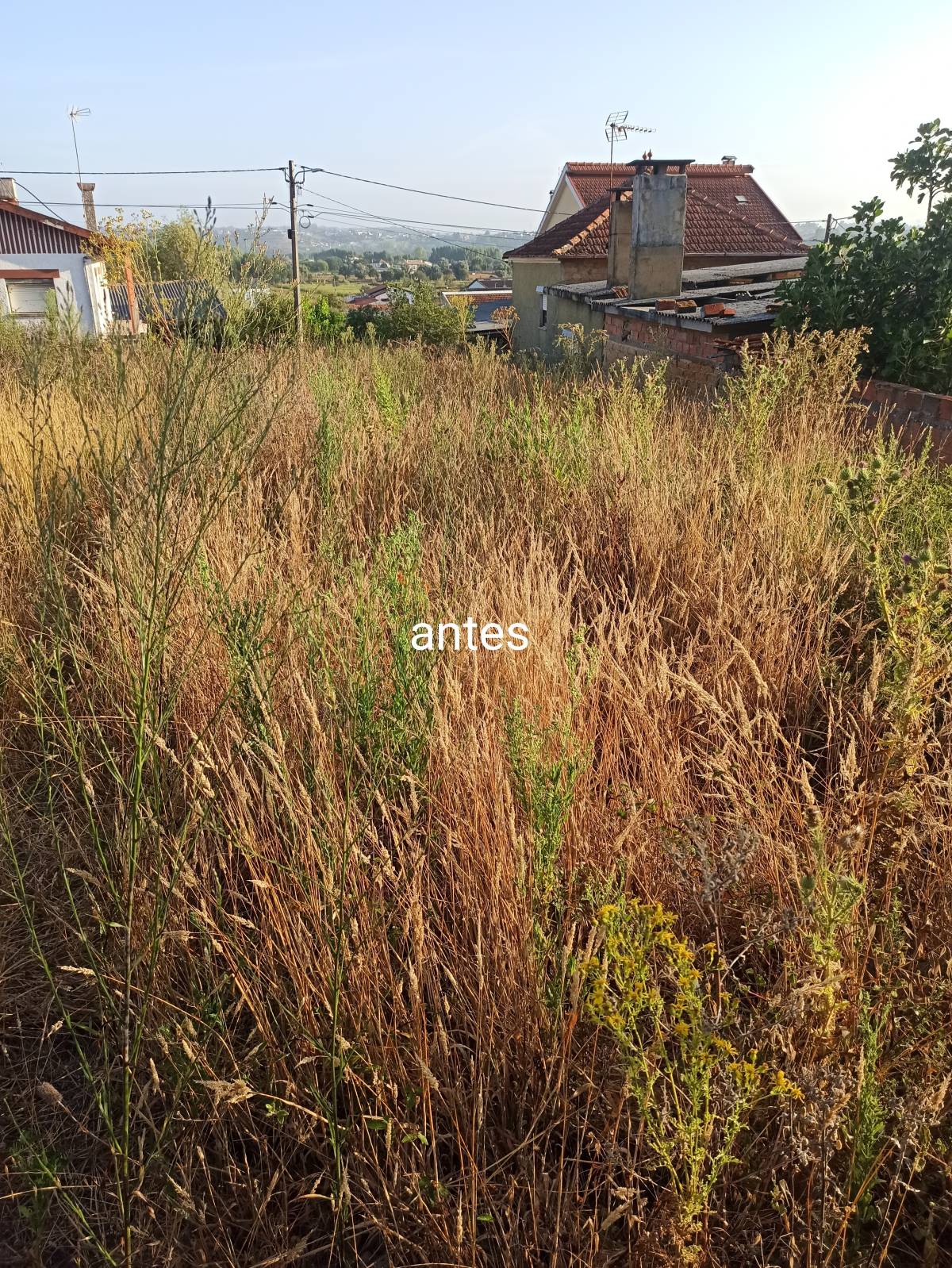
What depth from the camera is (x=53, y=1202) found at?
1489 mm

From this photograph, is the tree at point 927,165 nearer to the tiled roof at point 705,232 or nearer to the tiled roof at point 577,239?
the tiled roof at point 705,232

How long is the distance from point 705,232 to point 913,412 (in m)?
18.2

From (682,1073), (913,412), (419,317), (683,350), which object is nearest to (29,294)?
(419,317)

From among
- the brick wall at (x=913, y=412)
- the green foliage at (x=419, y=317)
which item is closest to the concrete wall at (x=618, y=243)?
the green foliage at (x=419, y=317)

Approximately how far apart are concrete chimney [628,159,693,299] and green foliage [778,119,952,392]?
5.20m

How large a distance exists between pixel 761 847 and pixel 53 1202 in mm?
1555

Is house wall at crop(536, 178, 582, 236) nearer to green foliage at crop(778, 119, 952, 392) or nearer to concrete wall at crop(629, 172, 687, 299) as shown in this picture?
concrete wall at crop(629, 172, 687, 299)

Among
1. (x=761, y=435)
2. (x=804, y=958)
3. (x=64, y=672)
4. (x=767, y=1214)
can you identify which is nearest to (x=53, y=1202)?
(x=767, y=1214)

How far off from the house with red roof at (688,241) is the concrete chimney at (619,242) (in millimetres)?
39

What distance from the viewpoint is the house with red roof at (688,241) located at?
1962 cm

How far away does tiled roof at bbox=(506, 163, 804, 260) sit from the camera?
798 inches

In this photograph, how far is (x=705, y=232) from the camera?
810 inches

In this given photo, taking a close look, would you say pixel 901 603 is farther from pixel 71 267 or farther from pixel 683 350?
pixel 71 267

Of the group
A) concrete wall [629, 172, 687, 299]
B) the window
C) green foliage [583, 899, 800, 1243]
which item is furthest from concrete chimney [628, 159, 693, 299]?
the window
